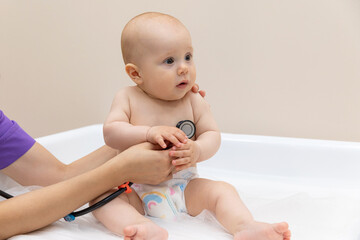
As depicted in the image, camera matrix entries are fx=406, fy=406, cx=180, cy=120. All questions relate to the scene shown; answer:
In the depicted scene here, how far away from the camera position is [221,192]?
107cm

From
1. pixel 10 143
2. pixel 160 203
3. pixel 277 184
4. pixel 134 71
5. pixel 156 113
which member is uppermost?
pixel 134 71

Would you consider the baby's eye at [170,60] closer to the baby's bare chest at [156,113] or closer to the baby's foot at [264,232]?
the baby's bare chest at [156,113]

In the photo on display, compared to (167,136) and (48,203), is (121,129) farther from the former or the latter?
(48,203)

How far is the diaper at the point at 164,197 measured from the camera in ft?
3.67

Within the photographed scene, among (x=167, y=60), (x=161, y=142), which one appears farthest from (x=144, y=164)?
(x=167, y=60)

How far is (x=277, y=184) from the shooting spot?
1.52 m

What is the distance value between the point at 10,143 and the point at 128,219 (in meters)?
0.56

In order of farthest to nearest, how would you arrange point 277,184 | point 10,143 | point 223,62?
point 223,62 < point 277,184 < point 10,143

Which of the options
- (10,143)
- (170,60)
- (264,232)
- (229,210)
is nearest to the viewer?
(264,232)

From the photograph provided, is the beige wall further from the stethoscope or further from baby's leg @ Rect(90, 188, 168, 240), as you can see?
baby's leg @ Rect(90, 188, 168, 240)

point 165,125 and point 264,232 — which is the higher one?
point 165,125

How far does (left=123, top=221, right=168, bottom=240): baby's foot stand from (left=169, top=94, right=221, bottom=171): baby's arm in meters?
0.17

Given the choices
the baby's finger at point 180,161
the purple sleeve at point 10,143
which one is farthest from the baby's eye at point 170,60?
the purple sleeve at point 10,143

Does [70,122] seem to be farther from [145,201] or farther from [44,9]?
[145,201]
